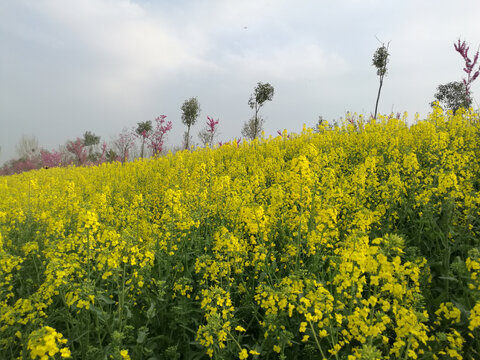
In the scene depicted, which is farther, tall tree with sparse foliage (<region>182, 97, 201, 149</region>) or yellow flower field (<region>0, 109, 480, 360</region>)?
tall tree with sparse foliage (<region>182, 97, 201, 149</region>)

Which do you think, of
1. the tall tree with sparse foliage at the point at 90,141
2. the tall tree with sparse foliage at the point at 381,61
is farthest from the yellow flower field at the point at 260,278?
the tall tree with sparse foliage at the point at 90,141

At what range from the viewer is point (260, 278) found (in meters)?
2.78

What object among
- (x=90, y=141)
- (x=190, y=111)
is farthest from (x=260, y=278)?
(x=90, y=141)

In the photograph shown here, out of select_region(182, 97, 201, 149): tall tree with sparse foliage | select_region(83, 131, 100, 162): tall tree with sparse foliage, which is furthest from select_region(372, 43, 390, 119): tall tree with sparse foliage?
select_region(83, 131, 100, 162): tall tree with sparse foliage

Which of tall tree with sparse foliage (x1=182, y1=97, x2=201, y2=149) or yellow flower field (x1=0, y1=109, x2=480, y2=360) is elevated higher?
tall tree with sparse foliage (x1=182, y1=97, x2=201, y2=149)

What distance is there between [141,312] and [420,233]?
3386mm

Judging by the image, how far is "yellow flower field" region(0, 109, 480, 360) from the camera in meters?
1.88

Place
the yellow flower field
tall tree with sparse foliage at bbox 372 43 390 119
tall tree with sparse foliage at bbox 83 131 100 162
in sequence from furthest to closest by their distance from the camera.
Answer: tall tree with sparse foliage at bbox 83 131 100 162 → tall tree with sparse foliage at bbox 372 43 390 119 → the yellow flower field

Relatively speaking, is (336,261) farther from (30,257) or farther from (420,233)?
(30,257)

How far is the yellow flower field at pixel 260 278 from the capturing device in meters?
1.88

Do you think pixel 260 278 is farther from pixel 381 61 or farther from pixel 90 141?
pixel 90 141

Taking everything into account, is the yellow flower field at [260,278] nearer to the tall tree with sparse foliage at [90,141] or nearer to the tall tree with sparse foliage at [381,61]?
the tall tree with sparse foliage at [381,61]

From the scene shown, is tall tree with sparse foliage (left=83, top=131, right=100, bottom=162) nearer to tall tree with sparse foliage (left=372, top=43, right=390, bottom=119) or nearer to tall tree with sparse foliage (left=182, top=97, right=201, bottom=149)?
tall tree with sparse foliage (left=182, top=97, right=201, bottom=149)

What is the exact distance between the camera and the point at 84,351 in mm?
2260
